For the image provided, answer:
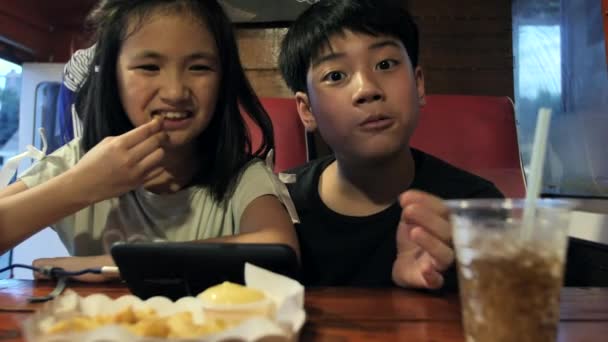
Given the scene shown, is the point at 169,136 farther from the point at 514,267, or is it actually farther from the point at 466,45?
the point at 466,45

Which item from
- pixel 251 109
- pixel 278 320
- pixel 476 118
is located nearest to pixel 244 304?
pixel 278 320

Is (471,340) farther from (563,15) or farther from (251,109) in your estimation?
(563,15)

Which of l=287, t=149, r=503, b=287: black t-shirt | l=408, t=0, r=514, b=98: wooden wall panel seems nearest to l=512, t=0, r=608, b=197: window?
l=408, t=0, r=514, b=98: wooden wall panel

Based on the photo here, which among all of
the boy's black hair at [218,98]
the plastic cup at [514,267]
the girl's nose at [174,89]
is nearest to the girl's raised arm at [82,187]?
the girl's nose at [174,89]

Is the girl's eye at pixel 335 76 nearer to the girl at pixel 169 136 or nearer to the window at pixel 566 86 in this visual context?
the girl at pixel 169 136

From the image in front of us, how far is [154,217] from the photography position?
1.09m

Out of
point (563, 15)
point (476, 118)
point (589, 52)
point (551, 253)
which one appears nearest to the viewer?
point (551, 253)

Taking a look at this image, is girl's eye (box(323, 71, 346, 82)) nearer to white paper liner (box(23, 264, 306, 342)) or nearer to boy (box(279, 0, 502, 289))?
boy (box(279, 0, 502, 289))

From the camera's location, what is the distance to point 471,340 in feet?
1.55

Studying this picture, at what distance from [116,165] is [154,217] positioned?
0.26 metres

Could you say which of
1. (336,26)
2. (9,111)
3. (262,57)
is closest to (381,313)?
(336,26)

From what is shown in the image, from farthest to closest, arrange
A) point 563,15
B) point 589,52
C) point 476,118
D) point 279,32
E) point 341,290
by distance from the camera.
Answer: point 279,32, point 563,15, point 589,52, point 476,118, point 341,290

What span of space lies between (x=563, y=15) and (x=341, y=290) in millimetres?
1740

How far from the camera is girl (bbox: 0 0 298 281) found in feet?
3.22
